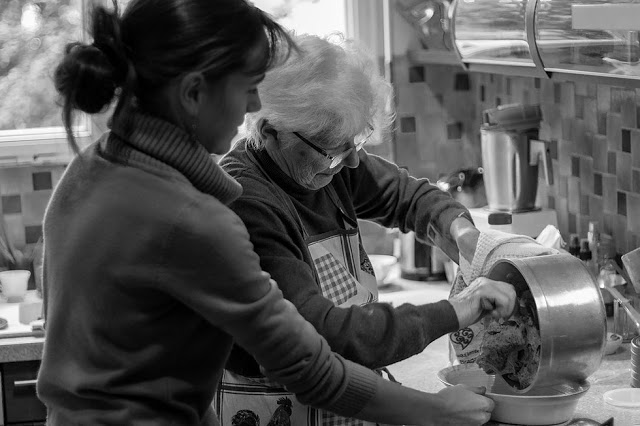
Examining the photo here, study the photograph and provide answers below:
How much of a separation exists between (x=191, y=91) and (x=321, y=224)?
0.74m

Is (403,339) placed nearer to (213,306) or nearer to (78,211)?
(213,306)

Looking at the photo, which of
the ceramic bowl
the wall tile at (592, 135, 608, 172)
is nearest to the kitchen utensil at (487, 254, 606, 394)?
the ceramic bowl

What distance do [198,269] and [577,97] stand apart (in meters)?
1.94

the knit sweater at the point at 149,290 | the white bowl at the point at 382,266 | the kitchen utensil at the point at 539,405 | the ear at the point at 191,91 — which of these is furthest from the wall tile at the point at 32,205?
the ear at the point at 191,91

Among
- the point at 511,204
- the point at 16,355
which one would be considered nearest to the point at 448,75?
the point at 511,204

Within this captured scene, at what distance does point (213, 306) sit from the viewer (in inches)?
47.2

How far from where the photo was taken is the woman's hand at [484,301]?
1.65 meters

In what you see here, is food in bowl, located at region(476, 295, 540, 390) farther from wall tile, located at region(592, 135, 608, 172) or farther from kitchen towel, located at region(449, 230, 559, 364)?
wall tile, located at region(592, 135, 608, 172)

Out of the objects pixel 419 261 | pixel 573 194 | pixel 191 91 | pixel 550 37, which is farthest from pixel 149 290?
pixel 419 261

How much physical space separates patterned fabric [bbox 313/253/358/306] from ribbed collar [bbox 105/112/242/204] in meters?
0.68

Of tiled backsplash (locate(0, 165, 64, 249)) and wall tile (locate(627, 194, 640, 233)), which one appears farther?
tiled backsplash (locate(0, 165, 64, 249))

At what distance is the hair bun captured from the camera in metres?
1.21

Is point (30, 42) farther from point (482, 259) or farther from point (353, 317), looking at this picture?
point (353, 317)

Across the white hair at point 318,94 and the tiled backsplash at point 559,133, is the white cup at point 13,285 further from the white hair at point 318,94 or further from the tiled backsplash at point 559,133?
the white hair at point 318,94
